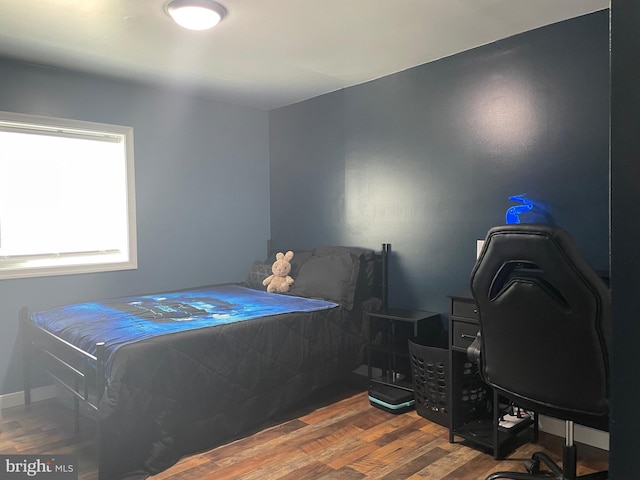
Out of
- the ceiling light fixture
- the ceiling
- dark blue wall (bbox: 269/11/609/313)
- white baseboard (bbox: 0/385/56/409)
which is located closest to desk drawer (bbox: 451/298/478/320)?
dark blue wall (bbox: 269/11/609/313)

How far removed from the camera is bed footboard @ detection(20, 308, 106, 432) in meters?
2.38

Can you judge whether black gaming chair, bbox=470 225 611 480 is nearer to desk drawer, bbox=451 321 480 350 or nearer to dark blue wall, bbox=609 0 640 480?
desk drawer, bbox=451 321 480 350

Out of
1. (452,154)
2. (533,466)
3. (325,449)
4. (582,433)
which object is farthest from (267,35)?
(582,433)

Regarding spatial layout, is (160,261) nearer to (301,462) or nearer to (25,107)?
(25,107)

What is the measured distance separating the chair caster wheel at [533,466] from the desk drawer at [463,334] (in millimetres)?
615

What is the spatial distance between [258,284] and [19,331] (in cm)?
179

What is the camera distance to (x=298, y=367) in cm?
309

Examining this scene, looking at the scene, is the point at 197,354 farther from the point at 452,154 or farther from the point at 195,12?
the point at 452,154

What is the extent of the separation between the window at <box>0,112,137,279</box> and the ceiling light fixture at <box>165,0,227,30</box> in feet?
5.04

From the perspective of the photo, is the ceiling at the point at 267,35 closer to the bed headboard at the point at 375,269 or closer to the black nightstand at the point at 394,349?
the bed headboard at the point at 375,269

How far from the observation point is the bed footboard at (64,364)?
2.38 meters

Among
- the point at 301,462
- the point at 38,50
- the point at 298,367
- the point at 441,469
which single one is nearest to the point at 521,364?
the point at 441,469

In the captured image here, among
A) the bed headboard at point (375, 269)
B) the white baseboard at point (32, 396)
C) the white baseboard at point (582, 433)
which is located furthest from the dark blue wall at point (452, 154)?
the white baseboard at point (32, 396)

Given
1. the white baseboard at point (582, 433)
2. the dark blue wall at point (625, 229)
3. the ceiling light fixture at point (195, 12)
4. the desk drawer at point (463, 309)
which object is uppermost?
the ceiling light fixture at point (195, 12)
